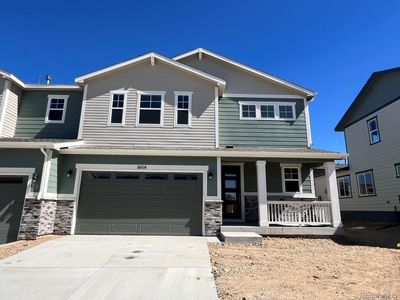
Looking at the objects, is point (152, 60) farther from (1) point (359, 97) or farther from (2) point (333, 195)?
(1) point (359, 97)

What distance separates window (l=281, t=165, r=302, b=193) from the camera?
38.3 feet

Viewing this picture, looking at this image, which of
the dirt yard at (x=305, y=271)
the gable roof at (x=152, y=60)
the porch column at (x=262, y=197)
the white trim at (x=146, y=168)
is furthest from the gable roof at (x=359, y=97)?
the white trim at (x=146, y=168)

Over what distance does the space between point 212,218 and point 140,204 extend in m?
2.61

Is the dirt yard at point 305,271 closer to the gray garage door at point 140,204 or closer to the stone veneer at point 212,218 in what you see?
the stone veneer at point 212,218

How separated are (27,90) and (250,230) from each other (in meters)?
11.1

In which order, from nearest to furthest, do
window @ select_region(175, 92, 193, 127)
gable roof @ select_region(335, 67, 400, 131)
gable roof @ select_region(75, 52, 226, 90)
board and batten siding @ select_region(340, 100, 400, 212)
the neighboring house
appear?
the neighboring house, window @ select_region(175, 92, 193, 127), gable roof @ select_region(75, 52, 226, 90), board and batten siding @ select_region(340, 100, 400, 212), gable roof @ select_region(335, 67, 400, 131)

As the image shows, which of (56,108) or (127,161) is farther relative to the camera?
(56,108)

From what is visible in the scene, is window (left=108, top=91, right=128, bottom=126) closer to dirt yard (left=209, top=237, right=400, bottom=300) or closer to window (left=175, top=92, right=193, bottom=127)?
window (left=175, top=92, right=193, bottom=127)

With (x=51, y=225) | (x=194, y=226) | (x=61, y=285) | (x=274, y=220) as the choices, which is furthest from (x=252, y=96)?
(x=61, y=285)

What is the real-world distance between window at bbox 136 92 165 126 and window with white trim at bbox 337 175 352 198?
13.7 meters

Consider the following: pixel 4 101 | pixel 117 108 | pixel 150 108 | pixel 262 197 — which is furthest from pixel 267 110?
pixel 4 101

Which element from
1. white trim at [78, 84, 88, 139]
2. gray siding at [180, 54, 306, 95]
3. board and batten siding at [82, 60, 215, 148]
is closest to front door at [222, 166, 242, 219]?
board and batten siding at [82, 60, 215, 148]

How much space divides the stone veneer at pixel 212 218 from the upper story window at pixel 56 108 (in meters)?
7.34

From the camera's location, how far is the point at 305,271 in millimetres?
5660
